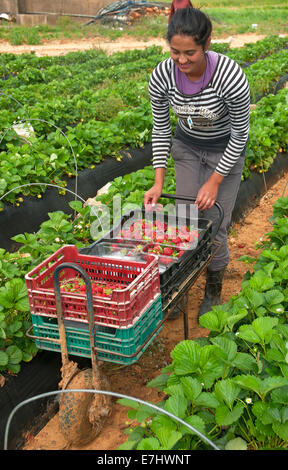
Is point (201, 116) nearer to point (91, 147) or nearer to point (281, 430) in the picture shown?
point (281, 430)

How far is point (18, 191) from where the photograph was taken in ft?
15.5

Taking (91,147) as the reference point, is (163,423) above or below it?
above

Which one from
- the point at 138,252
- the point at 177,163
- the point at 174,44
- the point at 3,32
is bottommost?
the point at 3,32

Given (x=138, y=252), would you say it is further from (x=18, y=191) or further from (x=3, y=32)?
(x=3, y=32)

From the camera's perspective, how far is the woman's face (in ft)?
8.57

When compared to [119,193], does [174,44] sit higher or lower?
higher

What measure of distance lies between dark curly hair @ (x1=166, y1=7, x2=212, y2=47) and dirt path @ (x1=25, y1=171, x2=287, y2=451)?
179cm

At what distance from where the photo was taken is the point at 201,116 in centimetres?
301

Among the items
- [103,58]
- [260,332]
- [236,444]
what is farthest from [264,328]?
[103,58]

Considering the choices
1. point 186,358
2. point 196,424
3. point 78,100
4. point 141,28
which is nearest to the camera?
point 196,424

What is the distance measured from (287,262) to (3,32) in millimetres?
22357

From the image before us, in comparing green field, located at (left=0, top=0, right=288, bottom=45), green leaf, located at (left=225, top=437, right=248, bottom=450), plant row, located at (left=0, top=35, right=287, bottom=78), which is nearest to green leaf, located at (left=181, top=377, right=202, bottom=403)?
green leaf, located at (left=225, top=437, right=248, bottom=450)

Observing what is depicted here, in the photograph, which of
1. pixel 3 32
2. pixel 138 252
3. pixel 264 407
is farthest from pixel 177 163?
pixel 3 32

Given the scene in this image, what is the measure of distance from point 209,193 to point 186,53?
0.81m
